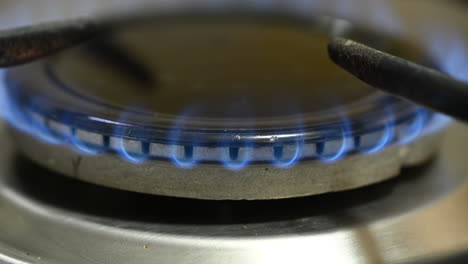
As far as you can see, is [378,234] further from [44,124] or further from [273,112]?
[44,124]

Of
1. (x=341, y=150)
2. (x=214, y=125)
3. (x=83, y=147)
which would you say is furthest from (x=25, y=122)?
(x=341, y=150)

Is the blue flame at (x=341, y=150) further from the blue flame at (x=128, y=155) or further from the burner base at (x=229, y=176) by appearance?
the blue flame at (x=128, y=155)

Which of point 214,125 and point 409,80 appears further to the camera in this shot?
point 214,125

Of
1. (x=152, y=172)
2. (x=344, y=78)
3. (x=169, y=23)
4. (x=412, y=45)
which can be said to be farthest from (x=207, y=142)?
(x=169, y=23)

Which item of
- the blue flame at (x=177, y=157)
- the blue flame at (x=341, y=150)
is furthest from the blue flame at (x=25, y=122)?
the blue flame at (x=341, y=150)

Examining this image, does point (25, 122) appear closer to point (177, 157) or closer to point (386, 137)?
point (177, 157)

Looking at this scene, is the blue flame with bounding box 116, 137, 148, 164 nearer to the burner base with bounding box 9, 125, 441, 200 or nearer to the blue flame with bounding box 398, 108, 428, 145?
the burner base with bounding box 9, 125, 441, 200
